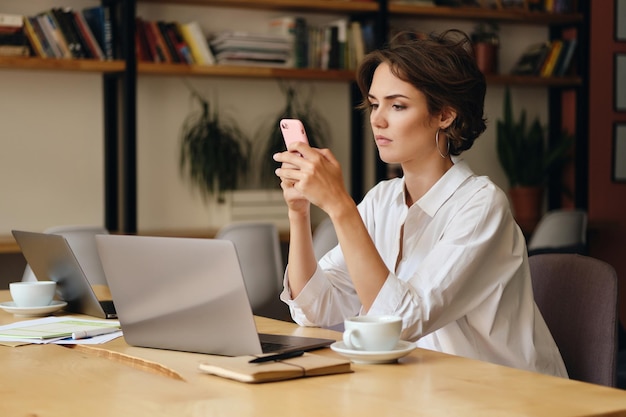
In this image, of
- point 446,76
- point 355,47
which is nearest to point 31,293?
point 446,76

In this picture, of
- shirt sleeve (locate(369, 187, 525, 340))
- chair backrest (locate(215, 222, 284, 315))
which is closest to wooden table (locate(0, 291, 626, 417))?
shirt sleeve (locate(369, 187, 525, 340))

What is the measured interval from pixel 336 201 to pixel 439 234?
337 mm

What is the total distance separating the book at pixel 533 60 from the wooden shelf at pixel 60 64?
237 cm

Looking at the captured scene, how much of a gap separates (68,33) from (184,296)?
3027 millimetres

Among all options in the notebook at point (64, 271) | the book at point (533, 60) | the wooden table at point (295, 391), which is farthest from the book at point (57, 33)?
the wooden table at point (295, 391)

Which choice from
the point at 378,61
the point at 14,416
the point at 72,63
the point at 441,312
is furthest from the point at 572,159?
the point at 14,416

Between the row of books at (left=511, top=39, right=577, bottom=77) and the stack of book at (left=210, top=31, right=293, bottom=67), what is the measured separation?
1.54m

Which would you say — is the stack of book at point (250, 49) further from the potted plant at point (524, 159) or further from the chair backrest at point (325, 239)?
the potted plant at point (524, 159)

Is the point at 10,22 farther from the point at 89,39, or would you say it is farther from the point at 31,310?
the point at 31,310

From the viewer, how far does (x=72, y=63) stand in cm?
423

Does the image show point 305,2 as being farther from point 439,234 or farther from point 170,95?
point 439,234

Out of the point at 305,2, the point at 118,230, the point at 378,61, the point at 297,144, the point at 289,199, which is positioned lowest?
the point at 118,230

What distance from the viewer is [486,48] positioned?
5223mm

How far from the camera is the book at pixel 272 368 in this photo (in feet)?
4.36
